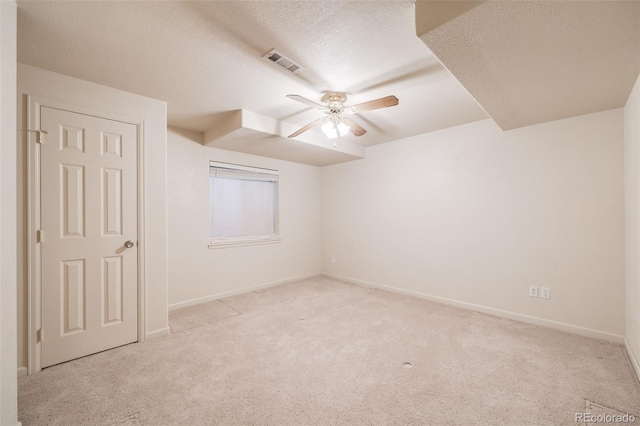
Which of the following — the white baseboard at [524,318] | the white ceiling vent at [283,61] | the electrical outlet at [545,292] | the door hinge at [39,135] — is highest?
the white ceiling vent at [283,61]

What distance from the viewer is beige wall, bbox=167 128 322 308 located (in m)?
3.63

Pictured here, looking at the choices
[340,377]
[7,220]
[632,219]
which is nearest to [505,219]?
[632,219]

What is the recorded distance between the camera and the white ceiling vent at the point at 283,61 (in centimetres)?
196

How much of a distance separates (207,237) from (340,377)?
2760 mm

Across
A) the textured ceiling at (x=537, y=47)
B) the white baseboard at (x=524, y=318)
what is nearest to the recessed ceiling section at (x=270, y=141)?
the textured ceiling at (x=537, y=47)

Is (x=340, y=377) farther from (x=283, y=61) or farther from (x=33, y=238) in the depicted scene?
(x=33, y=238)

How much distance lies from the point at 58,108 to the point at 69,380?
7.13 ft

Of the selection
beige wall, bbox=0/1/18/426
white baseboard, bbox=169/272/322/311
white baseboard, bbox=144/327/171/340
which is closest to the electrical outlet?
white baseboard, bbox=169/272/322/311

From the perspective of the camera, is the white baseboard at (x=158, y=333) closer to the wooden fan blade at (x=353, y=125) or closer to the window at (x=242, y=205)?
the window at (x=242, y=205)

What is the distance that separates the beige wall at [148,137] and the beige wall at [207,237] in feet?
2.78

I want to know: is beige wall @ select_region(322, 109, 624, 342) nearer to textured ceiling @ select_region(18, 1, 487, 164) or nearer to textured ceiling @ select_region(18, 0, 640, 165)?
textured ceiling @ select_region(18, 0, 640, 165)

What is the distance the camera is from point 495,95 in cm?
223

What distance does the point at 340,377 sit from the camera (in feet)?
6.70

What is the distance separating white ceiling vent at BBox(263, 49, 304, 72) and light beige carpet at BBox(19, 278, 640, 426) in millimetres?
2414
